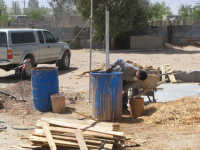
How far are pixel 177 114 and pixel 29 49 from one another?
8.22 meters

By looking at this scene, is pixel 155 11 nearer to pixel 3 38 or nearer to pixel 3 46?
pixel 3 38

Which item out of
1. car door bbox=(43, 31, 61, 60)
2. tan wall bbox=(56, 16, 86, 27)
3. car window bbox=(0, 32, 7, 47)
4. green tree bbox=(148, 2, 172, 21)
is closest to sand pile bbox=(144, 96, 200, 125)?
car window bbox=(0, 32, 7, 47)

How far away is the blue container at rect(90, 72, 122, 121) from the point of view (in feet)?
24.1

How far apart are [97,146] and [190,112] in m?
2.77

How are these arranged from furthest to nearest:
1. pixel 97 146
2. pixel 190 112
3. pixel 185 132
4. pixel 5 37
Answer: pixel 5 37, pixel 190 112, pixel 185 132, pixel 97 146

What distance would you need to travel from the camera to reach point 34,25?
31.5 metres

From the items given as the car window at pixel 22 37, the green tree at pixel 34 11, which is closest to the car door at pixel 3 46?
the car window at pixel 22 37

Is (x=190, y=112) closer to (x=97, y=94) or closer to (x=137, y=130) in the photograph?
(x=137, y=130)

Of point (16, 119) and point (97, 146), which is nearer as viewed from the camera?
point (97, 146)

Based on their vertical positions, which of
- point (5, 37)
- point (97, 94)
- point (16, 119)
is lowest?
point (16, 119)

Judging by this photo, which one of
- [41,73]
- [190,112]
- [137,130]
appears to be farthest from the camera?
[41,73]

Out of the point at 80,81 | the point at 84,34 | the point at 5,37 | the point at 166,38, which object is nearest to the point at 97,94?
the point at 80,81

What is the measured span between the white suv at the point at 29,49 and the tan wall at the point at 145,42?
14.1m

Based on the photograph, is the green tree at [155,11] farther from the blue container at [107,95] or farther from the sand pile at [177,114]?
the blue container at [107,95]
